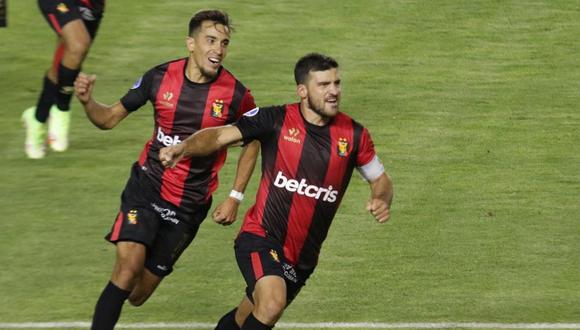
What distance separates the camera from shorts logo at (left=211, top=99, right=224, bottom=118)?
10.9 meters

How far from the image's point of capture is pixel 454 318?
37.7 feet

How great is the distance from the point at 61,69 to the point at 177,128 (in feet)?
12.8

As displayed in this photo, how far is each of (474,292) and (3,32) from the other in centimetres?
950

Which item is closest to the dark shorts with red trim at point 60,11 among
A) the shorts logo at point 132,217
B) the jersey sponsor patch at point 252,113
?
the shorts logo at point 132,217

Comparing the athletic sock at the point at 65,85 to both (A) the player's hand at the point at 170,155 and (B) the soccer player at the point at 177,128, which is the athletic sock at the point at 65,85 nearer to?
(B) the soccer player at the point at 177,128

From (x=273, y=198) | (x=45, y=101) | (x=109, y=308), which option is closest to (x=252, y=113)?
(x=273, y=198)

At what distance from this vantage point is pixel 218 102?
1088 centimetres

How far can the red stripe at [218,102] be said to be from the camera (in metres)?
10.8

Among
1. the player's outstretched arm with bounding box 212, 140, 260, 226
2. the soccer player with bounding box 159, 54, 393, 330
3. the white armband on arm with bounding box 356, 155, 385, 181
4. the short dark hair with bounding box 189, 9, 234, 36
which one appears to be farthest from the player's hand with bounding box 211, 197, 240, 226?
the short dark hair with bounding box 189, 9, 234, 36

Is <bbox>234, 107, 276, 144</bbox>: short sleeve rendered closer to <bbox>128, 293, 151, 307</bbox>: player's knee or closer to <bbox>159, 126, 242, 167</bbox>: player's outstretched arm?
<bbox>159, 126, 242, 167</bbox>: player's outstretched arm

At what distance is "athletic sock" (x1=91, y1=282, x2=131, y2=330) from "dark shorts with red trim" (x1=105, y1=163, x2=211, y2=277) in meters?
0.44

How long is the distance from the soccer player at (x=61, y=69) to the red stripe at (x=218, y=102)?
11.8 feet

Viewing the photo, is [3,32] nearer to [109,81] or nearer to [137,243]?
[109,81]

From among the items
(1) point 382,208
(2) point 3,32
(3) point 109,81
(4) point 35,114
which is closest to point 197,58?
(1) point 382,208
